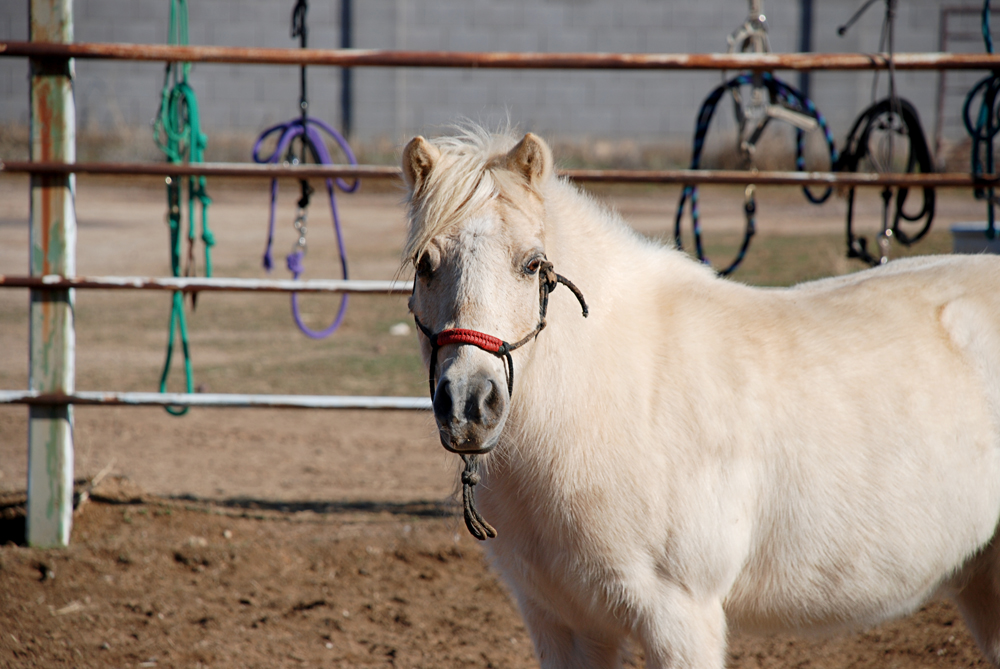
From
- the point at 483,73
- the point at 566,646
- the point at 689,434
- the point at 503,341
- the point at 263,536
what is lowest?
the point at 263,536

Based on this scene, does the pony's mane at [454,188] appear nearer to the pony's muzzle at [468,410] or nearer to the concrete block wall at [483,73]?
the pony's muzzle at [468,410]

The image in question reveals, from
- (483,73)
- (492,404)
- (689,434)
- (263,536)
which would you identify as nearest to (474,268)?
(492,404)

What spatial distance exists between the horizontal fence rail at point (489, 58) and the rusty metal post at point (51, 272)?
13 cm

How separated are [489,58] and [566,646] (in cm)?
216

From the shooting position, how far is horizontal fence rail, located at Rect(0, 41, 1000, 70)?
3150mm

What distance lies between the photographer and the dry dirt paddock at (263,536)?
2.81 m

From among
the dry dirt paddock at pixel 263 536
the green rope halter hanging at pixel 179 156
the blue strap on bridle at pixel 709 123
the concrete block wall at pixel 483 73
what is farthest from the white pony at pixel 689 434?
the concrete block wall at pixel 483 73

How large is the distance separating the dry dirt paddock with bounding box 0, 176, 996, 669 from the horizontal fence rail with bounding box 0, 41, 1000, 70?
845 mm

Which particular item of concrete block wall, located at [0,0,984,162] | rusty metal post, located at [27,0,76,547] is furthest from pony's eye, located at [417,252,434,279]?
concrete block wall, located at [0,0,984,162]

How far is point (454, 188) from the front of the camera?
1.70 metres

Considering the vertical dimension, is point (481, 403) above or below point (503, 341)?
below

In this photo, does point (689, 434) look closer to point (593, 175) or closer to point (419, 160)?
point (419, 160)

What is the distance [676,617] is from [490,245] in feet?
2.95

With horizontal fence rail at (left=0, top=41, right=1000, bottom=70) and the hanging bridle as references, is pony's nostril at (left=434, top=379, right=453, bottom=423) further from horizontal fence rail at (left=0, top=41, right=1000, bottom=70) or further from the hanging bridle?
horizontal fence rail at (left=0, top=41, right=1000, bottom=70)
